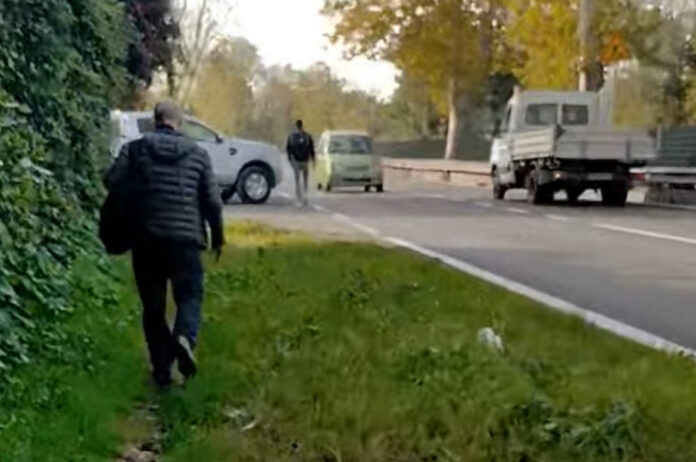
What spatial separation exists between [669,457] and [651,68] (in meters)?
53.1

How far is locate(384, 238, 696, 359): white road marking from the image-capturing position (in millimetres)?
9427

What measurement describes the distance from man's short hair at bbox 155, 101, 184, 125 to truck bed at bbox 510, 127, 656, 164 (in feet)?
70.1

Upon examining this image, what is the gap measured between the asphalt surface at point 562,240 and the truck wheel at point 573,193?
0.41 m

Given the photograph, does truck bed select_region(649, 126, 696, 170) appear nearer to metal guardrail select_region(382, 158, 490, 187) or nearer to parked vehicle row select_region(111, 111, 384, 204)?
metal guardrail select_region(382, 158, 490, 187)

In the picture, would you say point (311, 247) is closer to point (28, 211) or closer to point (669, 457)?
point (28, 211)

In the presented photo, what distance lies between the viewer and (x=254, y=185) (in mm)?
29781

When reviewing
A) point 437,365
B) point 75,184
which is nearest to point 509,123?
point 75,184

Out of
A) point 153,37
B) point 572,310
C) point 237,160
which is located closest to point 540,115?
point 237,160

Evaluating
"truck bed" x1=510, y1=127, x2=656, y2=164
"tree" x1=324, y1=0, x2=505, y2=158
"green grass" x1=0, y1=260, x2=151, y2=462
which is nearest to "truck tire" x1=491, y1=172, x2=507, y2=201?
"truck bed" x1=510, y1=127, x2=656, y2=164

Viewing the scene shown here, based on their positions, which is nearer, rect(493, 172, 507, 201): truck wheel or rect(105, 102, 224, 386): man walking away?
rect(105, 102, 224, 386): man walking away

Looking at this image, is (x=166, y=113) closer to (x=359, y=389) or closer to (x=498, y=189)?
(x=359, y=389)

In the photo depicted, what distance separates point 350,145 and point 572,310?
2848cm

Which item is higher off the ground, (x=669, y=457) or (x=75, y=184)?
(x=75, y=184)

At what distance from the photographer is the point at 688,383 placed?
24.9 ft
